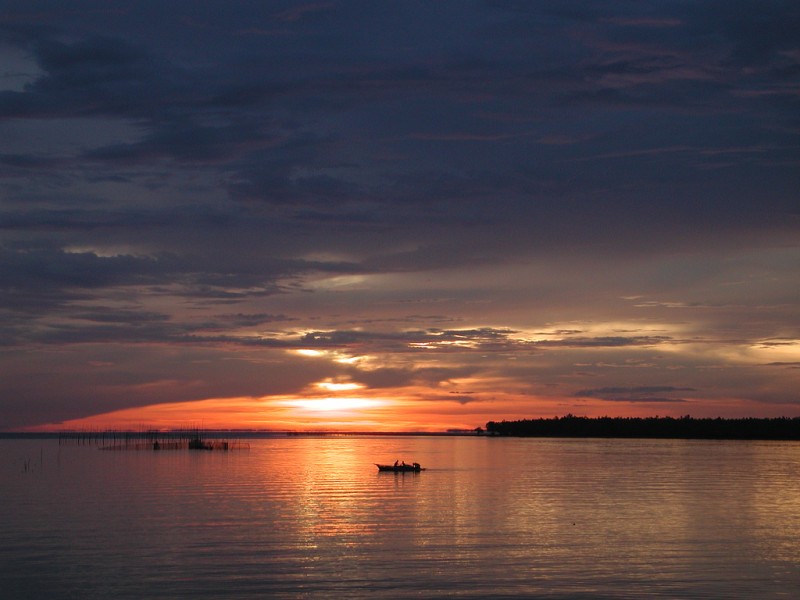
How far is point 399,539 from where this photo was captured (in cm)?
3847

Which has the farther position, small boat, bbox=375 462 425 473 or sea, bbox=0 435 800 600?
small boat, bbox=375 462 425 473

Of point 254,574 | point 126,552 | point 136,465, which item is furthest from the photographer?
point 136,465

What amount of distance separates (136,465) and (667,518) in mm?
66070

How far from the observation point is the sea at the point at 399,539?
28812mm

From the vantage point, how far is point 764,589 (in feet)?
93.7

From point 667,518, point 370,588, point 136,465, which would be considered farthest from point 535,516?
point 136,465

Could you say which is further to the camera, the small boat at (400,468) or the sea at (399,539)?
the small boat at (400,468)

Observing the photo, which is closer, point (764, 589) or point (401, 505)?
point (764, 589)

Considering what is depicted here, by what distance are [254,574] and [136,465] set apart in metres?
69.2

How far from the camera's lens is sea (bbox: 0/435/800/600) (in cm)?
2881

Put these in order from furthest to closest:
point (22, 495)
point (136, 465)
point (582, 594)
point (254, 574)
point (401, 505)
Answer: point (136, 465), point (22, 495), point (401, 505), point (254, 574), point (582, 594)

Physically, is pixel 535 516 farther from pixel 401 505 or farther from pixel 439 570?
pixel 439 570

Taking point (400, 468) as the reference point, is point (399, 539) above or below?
below

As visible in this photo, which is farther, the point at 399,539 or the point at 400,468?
the point at 400,468
